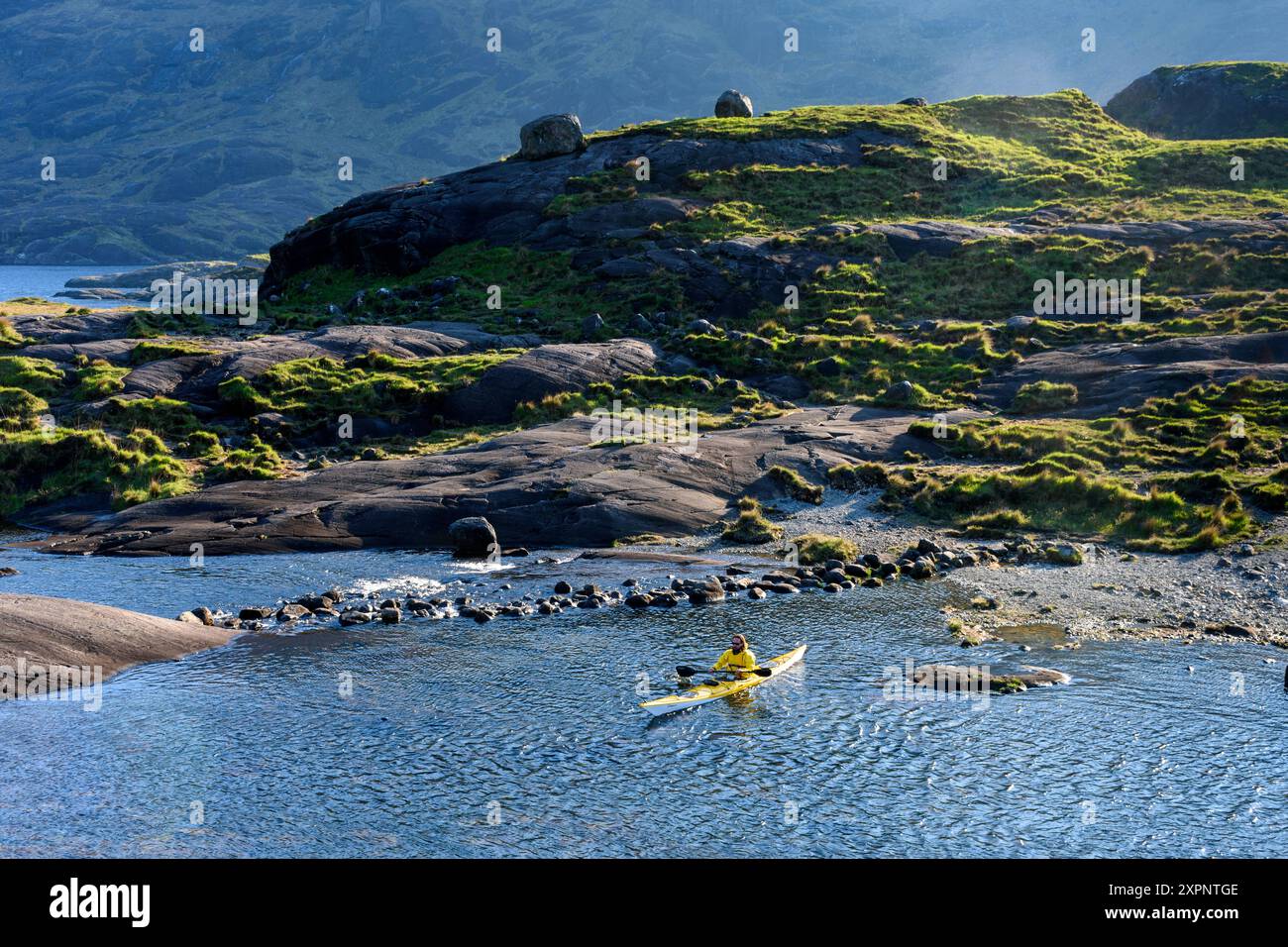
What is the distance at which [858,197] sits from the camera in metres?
97.2

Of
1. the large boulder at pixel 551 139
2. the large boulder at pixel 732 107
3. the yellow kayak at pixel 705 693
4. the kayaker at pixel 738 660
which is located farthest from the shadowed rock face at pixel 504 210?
the kayaker at pixel 738 660

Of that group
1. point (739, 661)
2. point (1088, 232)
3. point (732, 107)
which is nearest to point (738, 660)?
point (739, 661)

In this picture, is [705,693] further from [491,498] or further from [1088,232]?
[1088,232]

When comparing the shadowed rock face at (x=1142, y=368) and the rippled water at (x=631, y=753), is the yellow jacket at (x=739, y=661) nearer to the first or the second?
the rippled water at (x=631, y=753)

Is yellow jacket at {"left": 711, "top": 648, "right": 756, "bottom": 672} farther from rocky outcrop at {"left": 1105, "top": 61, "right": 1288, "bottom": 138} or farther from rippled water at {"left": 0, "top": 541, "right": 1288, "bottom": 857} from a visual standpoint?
rocky outcrop at {"left": 1105, "top": 61, "right": 1288, "bottom": 138}

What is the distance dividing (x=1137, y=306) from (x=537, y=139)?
56.4m

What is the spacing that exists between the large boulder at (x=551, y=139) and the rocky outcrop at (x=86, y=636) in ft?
252

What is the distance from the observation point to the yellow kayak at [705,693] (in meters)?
28.2

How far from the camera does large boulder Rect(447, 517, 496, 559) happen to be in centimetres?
4447

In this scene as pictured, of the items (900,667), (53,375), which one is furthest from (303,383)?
(900,667)

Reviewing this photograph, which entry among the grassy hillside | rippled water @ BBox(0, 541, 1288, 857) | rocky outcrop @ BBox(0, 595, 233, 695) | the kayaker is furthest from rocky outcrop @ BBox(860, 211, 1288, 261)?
rocky outcrop @ BBox(0, 595, 233, 695)

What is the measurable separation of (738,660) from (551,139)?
82.6m

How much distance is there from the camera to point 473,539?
4450 centimetres

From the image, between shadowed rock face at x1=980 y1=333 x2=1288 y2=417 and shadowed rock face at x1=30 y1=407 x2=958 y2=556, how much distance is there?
1376 cm
